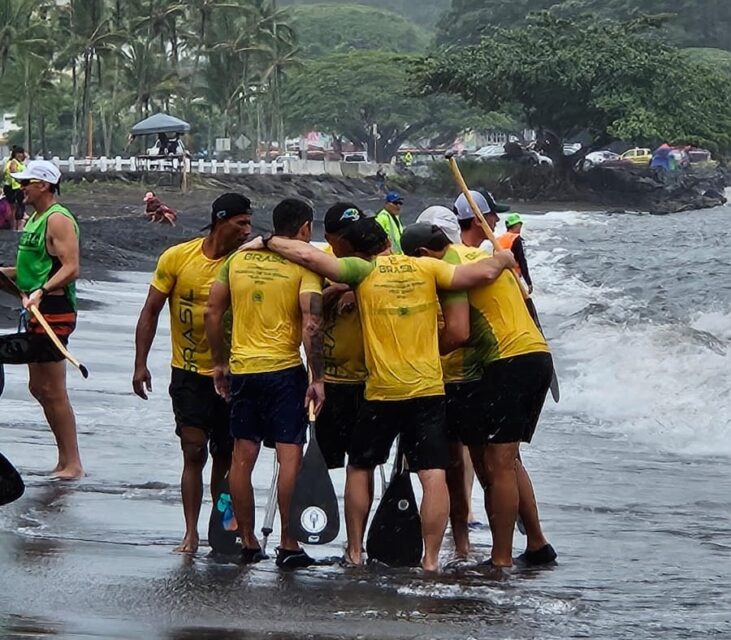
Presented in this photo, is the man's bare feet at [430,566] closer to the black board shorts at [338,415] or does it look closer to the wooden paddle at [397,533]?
the wooden paddle at [397,533]

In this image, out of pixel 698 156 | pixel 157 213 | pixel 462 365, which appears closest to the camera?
pixel 462 365

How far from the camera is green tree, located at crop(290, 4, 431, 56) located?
11006 centimetres

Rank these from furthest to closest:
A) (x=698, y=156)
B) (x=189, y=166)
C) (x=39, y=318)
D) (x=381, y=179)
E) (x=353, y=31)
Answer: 1. (x=353, y=31)
2. (x=698, y=156)
3. (x=381, y=179)
4. (x=189, y=166)
5. (x=39, y=318)

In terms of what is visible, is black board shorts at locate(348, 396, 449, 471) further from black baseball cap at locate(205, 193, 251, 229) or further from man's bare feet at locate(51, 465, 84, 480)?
man's bare feet at locate(51, 465, 84, 480)

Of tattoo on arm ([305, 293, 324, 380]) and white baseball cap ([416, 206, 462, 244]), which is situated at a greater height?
white baseball cap ([416, 206, 462, 244])

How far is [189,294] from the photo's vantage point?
7223 mm

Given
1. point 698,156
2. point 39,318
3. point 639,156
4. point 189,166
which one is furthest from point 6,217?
point 639,156

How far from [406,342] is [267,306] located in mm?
608

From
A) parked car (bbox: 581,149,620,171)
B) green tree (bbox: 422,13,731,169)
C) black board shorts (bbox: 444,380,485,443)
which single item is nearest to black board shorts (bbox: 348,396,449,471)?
black board shorts (bbox: 444,380,485,443)

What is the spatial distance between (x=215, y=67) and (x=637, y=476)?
64940 mm

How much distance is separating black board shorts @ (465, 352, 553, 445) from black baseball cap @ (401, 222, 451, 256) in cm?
58

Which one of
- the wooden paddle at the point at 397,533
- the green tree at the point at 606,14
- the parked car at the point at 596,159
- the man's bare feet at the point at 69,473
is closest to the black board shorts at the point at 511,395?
the wooden paddle at the point at 397,533

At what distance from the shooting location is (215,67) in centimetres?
7300

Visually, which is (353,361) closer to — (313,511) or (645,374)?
(313,511)
